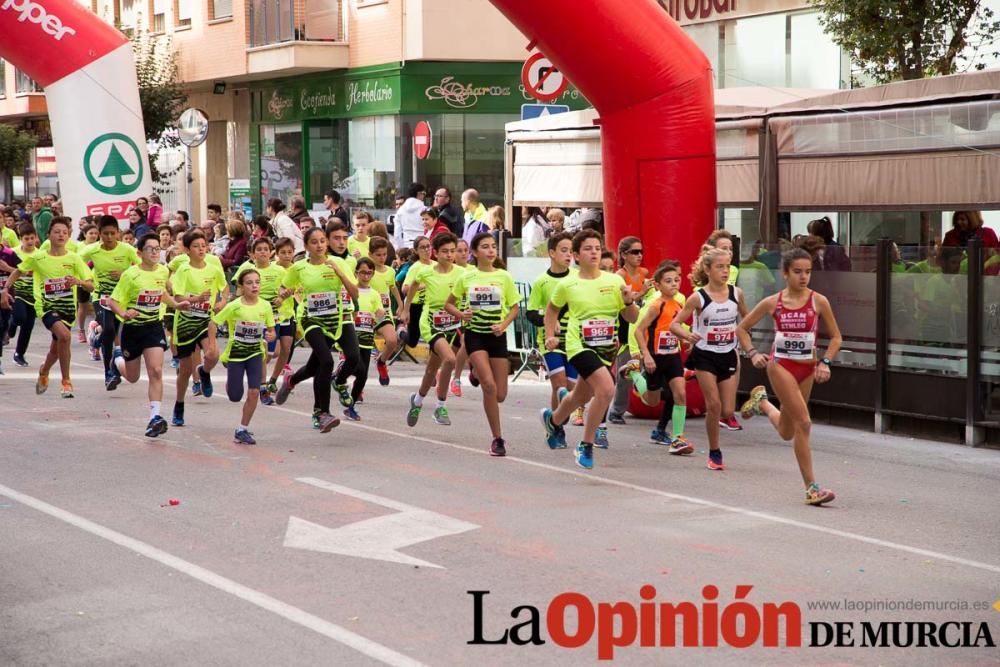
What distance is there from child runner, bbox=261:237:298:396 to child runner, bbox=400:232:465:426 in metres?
1.45

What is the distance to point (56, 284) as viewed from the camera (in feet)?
54.4

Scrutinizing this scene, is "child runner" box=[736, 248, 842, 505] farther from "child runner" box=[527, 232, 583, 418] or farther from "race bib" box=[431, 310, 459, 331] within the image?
"race bib" box=[431, 310, 459, 331]

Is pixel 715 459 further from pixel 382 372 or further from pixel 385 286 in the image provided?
pixel 382 372

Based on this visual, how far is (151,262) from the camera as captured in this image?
1466 centimetres

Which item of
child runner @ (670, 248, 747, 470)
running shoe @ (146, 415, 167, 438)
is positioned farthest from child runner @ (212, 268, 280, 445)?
child runner @ (670, 248, 747, 470)

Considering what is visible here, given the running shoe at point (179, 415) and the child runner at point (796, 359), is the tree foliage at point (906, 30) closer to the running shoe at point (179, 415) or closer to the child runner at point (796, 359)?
the child runner at point (796, 359)

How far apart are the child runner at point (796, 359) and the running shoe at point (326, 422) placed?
13.4ft

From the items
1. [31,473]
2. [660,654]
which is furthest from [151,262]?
[660,654]

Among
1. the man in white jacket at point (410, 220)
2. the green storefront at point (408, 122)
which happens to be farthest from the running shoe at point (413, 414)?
the green storefront at point (408, 122)

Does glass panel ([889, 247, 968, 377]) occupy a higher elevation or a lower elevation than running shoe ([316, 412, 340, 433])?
higher

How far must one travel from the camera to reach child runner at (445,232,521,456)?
1252 cm

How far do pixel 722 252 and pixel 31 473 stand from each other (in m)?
5.41

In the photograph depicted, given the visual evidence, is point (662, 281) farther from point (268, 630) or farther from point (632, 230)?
point (268, 630)

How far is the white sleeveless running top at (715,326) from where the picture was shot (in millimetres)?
11781
